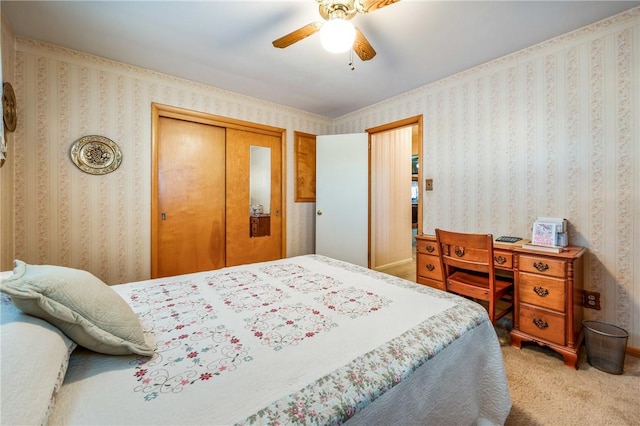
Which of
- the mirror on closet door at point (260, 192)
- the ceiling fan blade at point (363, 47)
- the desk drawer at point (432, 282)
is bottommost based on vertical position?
the desk drawer at point (432, 282)

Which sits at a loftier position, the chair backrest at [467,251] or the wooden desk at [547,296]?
the chair backrest at [467,251]

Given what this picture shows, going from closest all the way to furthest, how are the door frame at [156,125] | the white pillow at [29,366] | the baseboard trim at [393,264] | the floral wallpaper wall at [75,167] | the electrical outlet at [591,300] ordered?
the white pillow at [29,366]
the electrical outlet at [591,300]
the floral wallpaper wall at [75,167]
the door frame at [156,125]
the baseboard trim at [393,264]

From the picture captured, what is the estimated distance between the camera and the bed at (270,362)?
2.03 ft

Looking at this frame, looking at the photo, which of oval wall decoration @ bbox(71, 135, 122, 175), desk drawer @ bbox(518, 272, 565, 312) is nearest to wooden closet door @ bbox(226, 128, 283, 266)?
oval wall decoration @ bbox(71, 135, 122, 175)

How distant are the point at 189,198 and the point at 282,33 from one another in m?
1.97

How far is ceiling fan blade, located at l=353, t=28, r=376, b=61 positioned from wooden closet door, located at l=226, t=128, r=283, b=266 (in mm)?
2006

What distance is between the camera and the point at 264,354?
86cm

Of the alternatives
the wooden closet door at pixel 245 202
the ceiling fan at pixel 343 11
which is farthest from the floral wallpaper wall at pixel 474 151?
the ceiling fan at pixel 343 11

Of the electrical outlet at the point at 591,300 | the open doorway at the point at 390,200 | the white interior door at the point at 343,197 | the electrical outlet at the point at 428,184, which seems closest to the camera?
the electrical outlet at the point at 591,300

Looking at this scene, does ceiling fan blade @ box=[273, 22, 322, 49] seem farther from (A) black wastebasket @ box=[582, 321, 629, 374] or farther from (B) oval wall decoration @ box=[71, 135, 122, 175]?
(A) black wastebasket @ box=[582, 321, 629, 374]

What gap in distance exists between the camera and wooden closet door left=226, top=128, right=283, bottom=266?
3.26 metres

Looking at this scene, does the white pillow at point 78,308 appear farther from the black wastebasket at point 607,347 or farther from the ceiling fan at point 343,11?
the black wastebasket at point 607,347

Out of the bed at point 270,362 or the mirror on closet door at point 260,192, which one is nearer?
the bed at point 270,362

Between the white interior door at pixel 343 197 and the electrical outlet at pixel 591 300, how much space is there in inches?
83.6
